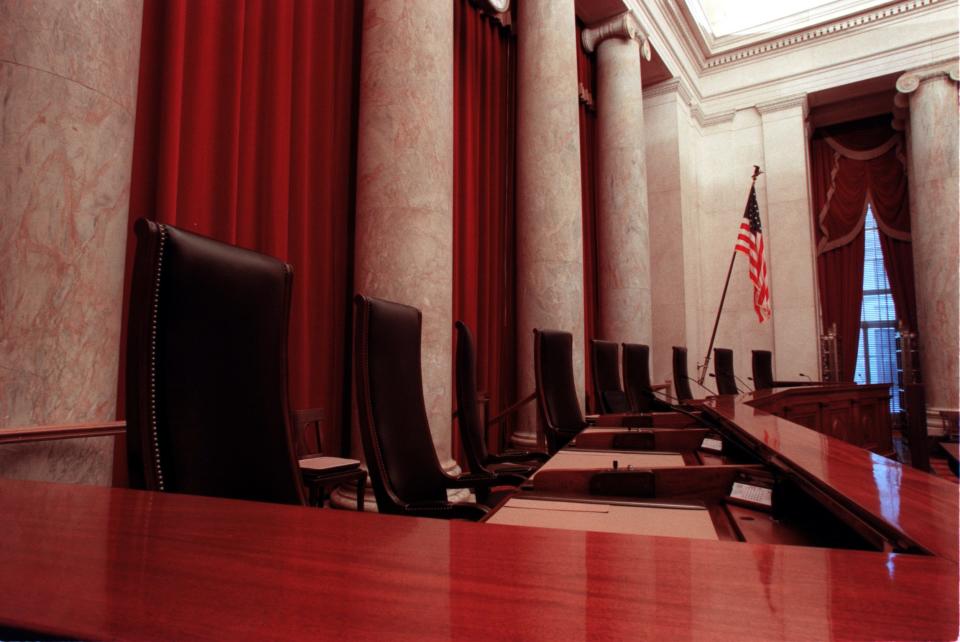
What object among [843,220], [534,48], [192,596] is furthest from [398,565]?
[843,220]

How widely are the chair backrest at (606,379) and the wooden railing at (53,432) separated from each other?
2.14m

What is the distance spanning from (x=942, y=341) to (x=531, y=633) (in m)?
8.19

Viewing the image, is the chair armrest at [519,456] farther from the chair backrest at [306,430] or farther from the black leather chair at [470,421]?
the chair backrest at [306,430]

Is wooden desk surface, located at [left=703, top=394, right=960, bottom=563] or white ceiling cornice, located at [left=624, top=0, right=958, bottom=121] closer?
wooden desk surface, located at [left=703, top=394, right=960, bottom=563]

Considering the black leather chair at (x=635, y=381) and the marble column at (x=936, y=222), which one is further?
the marble column at (x=936, y=222)

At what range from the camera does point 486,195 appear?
4.45m

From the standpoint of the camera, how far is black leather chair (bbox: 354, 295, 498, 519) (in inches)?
49.3

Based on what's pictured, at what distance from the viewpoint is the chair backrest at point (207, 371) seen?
2.62 ft

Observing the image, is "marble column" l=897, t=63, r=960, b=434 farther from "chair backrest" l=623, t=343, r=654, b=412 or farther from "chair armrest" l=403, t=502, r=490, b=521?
"chair armrest" l=403, t=502, r=490, b=521

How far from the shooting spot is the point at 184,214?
2.32 metres

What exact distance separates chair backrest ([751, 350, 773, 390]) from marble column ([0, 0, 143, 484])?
16.3ft

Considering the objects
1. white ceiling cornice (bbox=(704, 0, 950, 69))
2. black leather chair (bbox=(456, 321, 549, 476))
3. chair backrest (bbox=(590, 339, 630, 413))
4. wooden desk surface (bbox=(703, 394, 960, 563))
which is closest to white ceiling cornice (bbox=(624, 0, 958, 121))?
white ceiling cornice (bbox=(704, 0, 950, 69))

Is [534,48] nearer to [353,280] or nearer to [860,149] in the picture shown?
[353,280]

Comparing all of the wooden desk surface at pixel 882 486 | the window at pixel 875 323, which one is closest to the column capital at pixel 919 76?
the window at pixel 875 323
